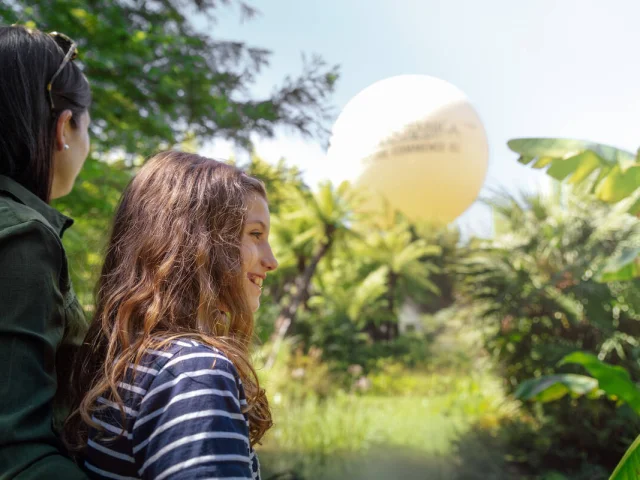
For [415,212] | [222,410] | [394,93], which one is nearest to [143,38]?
[394,93]

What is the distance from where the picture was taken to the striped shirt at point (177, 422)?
2.05 feet

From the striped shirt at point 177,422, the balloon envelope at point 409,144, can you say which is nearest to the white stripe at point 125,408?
the striped shirt at point 177,422

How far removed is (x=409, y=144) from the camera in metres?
3.11

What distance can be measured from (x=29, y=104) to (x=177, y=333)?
0.45 metres

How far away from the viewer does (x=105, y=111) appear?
4.35 m

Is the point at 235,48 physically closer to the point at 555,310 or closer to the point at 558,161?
the point at 558,161

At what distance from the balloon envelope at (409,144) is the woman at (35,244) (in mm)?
2150

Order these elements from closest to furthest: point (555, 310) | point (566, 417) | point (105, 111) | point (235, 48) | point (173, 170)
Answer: point (173, 170) → point (105, 111) → point (235, 48) → point (566, 417) → point (555, 310)

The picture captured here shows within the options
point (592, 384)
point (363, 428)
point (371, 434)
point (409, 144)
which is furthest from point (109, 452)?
point (371, 434)

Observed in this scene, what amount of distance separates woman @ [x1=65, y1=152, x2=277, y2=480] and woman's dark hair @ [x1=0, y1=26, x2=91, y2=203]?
0.16 meters

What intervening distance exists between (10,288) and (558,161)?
3108 millimetres

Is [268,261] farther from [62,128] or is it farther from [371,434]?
[371,434]

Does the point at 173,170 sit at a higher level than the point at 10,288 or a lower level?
higher

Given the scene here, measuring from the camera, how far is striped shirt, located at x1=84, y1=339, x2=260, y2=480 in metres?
0.63
